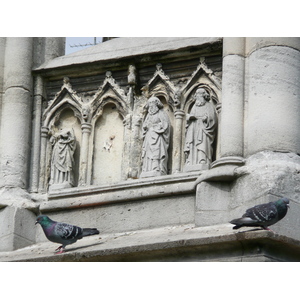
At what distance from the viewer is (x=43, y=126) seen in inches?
664

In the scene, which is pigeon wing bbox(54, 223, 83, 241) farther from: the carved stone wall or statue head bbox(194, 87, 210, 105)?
statue head bbox(194, 87, 210, 105)

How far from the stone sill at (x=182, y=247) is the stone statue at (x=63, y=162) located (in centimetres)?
100

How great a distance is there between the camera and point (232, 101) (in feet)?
50.7

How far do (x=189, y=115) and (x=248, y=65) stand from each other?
87 cm

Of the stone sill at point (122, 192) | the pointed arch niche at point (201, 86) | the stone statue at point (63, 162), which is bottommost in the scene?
the stone sill at point (122, 192)

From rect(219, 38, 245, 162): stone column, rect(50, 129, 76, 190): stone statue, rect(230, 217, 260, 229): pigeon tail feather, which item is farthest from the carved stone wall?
rect(230, 217, 260, 229): pigeon tail feather

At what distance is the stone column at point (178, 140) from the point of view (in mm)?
15922

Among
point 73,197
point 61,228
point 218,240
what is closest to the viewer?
point 218,240

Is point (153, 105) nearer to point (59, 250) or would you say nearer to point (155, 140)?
point (155, 140)

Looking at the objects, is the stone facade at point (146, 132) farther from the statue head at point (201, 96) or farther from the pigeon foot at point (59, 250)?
the pigeon foot at point (59, 250)

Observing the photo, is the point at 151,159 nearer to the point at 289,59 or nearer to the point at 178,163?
the point at 178,163

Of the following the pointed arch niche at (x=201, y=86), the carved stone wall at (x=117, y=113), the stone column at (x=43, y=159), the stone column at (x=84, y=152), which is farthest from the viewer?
the stone column at (x=43, y=159)

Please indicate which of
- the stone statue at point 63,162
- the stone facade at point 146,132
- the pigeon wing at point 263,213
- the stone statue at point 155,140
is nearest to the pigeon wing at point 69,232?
the stone facade at point 146,132

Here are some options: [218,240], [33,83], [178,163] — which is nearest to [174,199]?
[178,163]
